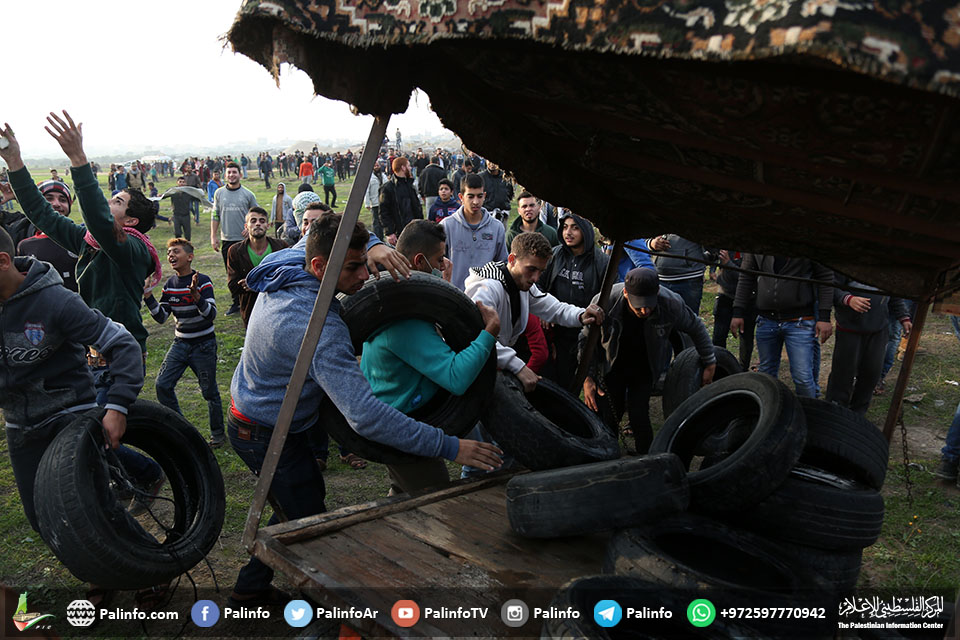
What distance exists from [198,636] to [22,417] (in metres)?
1.52

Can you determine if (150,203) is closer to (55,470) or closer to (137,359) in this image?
(137,359)

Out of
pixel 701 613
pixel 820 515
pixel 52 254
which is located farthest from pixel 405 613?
pixel 52 254

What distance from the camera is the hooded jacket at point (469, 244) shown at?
21.5 ft

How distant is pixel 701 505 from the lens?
2852 mm

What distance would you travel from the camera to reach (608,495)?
8.36ft

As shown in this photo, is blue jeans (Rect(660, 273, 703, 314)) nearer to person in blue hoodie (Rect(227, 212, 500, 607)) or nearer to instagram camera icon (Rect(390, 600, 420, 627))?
person in blue hoodie (Rect(227, 212, 500, 607))

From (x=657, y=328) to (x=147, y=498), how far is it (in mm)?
3773

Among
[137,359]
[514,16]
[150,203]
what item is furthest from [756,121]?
[150,203]

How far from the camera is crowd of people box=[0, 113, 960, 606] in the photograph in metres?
3.03

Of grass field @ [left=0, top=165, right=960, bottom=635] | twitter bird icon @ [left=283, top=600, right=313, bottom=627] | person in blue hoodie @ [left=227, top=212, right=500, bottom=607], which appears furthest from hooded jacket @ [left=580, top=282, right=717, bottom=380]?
twitter bird icon @ [left=283, top=600, right=313, bottom=627]

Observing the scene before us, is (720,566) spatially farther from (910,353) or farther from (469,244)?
(469,244)

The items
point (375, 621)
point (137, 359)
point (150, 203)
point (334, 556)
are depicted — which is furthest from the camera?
point (150, 203)

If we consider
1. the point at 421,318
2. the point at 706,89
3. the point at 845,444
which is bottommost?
the point at 845,444

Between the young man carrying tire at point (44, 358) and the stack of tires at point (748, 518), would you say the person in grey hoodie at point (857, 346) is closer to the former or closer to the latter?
the stack of tires at point (748, 518)
